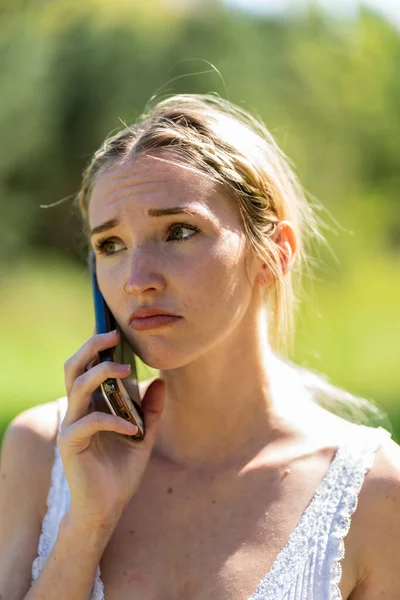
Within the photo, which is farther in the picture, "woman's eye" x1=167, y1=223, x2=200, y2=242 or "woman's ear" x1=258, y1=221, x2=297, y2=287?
"woman's ear" x1=258, y1=221, x2=297, y2=287

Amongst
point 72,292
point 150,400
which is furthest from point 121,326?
point 72,292

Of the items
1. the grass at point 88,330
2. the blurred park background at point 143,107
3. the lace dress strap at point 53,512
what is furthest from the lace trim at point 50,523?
the blurred park background at point 143,107

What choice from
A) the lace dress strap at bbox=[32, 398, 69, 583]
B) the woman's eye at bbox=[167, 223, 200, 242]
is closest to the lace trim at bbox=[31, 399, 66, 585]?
the lace dress strap at bbox=[32, 398, 69, 583]

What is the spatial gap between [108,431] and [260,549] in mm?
568

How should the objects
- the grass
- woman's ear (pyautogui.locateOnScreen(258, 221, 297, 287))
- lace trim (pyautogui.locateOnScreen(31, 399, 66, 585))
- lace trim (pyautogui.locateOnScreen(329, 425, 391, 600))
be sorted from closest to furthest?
lace trim (pyautogui.locateOnScreen(329, 425, 391, 600)) → lace trim (pyautogui.locateOnScreen(31, 399, 66, 585)) → woman's ear (pyautogui.locateOnScreen(258, 221, 297, 287)) → the grass

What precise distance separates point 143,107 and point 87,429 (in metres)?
18.7

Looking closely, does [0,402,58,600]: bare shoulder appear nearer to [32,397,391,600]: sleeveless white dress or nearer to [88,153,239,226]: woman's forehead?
[32,397,391,600]: sleeveless white dress

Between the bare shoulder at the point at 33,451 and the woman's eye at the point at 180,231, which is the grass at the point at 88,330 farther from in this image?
the woman's eye at the point at 180,231

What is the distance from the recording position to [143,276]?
2590 mm

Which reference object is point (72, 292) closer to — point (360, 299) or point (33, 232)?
point (33, 232)

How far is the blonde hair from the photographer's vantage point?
2818 mm

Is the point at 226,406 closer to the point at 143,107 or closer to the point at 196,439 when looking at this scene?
the point at 196,439

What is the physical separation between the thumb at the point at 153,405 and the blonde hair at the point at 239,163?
52 cm

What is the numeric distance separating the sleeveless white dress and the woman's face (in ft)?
1.76
